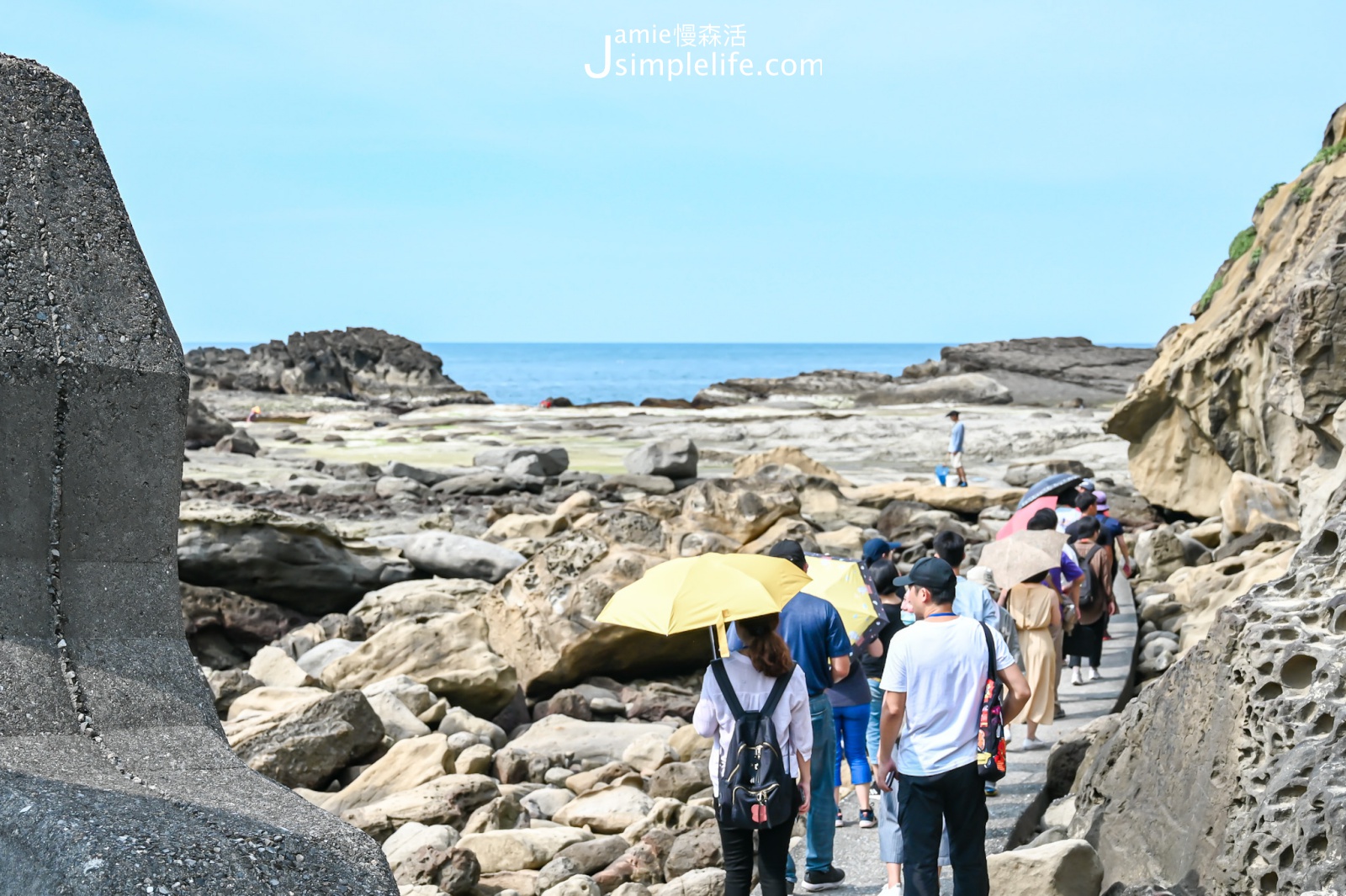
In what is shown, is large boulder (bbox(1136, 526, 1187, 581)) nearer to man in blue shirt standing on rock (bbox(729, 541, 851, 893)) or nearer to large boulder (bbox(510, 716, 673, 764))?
large boulder (bbox(510, 716, 673, 764))

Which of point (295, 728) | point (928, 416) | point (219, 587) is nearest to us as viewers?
point (295, 728)

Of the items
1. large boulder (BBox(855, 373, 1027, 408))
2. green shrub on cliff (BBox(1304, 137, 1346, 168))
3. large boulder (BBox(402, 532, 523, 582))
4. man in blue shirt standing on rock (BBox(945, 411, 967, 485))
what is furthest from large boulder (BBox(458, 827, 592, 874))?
large boulder (BBox(855, 373, 1027, 408))

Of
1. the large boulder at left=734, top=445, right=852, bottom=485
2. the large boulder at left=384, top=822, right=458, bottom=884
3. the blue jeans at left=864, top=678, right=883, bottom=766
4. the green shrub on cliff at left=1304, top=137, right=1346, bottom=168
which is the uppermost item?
the green shrub on cliff at left=1304, top=137, right=1346, bottom=168

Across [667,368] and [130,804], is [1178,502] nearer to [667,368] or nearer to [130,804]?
[130,804]

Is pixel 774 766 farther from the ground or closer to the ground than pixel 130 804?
closer to the ground

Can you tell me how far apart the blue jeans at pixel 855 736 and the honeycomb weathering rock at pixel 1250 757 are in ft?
3.84

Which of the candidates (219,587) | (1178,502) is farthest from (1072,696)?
(1178,502)

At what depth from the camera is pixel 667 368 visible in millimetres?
189625

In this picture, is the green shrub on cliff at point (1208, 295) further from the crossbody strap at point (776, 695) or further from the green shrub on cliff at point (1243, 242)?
the crossbody strap at point (776, 695)

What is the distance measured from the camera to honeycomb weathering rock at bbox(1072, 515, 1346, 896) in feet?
13.9

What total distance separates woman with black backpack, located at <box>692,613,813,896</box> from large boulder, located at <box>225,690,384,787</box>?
4.13 meters

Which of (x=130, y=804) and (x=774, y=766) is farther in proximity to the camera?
(x=774, y=766)

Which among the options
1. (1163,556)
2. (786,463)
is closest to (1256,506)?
(1163,556)

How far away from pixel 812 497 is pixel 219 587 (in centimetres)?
1107
